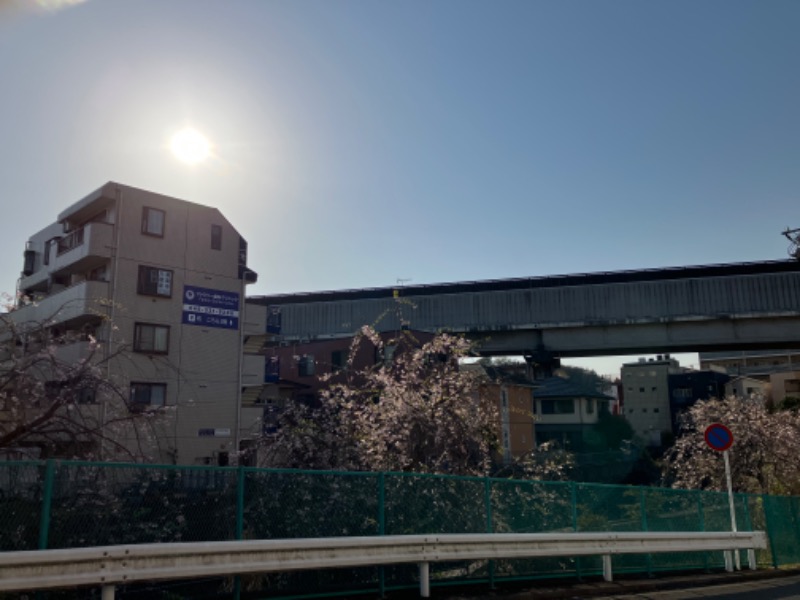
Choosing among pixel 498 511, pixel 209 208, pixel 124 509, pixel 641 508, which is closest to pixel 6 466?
pixel 124 509

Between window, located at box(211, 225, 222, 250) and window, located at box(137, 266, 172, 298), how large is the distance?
271 centimetres

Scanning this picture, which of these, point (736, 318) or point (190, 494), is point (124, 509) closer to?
point (190, 494)

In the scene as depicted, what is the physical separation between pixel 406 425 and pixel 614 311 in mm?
32870

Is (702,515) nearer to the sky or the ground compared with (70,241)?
nearer to the ground

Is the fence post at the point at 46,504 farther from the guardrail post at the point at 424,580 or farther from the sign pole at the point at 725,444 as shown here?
the sign pole at the point at 725,444

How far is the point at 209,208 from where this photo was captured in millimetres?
30219

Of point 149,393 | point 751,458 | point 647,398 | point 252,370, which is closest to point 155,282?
point 149,393

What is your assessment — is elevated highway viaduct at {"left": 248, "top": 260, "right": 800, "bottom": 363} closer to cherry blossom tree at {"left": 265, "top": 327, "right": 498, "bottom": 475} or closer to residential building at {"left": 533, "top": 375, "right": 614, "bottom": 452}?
residential building at {"left": 533, "top": 375, "right": 614, "bottom": 452}

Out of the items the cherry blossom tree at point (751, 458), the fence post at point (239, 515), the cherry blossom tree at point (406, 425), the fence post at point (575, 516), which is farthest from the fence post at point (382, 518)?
the cherry blossom tree at point (751, 458)

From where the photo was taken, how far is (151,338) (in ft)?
89.0

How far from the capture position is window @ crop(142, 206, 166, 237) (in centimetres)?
2755

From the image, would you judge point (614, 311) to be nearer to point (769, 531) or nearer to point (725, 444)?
point (769, 531)

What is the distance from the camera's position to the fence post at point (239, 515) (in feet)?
23.9

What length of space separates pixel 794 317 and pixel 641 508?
3359 cm
